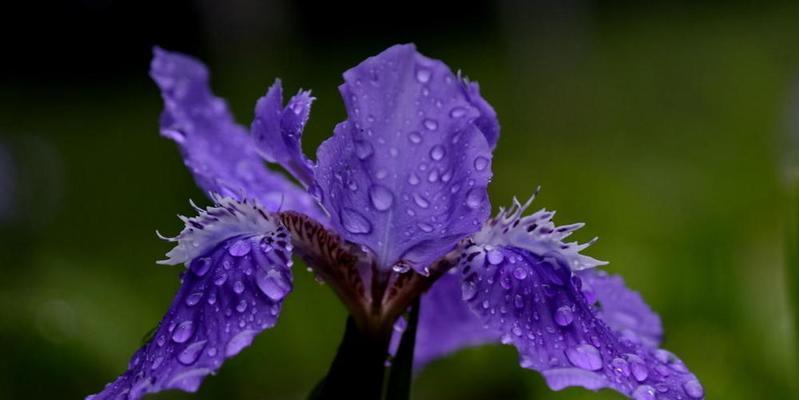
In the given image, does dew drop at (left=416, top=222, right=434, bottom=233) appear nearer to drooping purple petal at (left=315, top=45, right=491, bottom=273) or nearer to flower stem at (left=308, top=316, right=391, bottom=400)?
drooping purple petal at (left=315, top=45, right=491, bottom=273)

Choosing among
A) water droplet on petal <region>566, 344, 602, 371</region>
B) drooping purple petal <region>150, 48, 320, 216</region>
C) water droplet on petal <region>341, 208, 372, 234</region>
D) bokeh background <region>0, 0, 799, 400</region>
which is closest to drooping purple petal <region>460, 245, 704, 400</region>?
water droplet on petal <region>566, 344, 602, 371</region>

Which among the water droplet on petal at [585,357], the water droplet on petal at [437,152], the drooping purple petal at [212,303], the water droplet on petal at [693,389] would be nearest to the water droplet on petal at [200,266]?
the drooping purple petal at [212,303]

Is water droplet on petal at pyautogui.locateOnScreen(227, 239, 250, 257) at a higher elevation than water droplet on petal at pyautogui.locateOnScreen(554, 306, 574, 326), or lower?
higher

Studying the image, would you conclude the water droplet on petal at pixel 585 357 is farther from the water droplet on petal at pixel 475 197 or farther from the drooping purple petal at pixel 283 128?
the drooping purple petal at pixel 283 128

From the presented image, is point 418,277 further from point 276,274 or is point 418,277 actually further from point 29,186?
point 29,186

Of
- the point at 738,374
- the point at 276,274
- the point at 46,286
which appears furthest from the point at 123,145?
the point at 276,274
